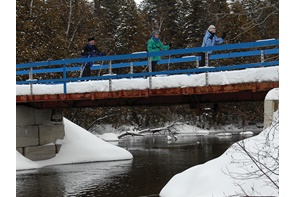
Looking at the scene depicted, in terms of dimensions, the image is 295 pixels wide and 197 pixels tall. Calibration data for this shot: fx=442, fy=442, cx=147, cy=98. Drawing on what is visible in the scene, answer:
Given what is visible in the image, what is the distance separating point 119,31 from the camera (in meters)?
47.2

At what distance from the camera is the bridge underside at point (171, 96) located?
1251 cm

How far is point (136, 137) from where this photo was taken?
1454 inches

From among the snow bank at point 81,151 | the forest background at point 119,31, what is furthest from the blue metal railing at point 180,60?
the forest background at point 119,31

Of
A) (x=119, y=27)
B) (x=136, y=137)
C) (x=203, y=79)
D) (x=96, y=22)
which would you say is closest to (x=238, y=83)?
(x=203, y=79)

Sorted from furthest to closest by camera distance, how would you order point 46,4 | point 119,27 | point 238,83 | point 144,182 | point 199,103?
point 119,27
point 46,4
point 199,103
point 144,182
point 238,83

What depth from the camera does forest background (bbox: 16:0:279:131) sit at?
3438cm

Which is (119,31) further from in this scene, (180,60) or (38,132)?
(180,60)

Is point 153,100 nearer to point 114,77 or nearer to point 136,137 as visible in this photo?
point 114,77

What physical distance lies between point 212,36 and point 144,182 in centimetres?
501

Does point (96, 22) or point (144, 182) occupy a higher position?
point (96, 22)

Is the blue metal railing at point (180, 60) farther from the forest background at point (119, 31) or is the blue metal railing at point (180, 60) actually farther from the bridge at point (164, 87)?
the forest background at point (119, 31)

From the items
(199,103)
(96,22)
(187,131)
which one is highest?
(96,22)

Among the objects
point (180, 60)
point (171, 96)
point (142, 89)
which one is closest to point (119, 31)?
point (180, 60)
